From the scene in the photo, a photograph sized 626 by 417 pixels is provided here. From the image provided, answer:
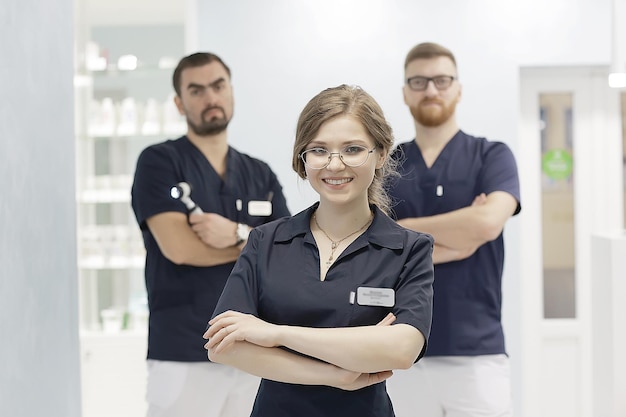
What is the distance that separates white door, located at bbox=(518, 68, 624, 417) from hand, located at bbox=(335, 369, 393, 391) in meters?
3.13

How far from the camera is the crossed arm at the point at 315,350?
1814 mm

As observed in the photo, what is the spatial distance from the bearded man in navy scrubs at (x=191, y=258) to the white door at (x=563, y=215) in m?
2.20

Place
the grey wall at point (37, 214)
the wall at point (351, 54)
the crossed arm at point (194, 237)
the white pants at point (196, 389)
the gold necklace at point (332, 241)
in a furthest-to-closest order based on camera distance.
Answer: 1. the wall at point (351, 54)
2. the white pants at point (196, 389)
3. the crossed arm at point (194, 237)
4. the grey wall at point (37, 214)
5. the gold necklace at point (332, 241)

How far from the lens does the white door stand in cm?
485

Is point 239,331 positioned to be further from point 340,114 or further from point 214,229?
point 214,229

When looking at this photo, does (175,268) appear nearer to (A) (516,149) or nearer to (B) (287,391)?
(B) (287,391)

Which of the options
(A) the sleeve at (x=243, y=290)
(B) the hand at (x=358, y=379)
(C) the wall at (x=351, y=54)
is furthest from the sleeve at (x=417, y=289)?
(C) the wall at (x=351, y=54)

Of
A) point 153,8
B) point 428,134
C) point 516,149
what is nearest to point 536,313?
point 516,149

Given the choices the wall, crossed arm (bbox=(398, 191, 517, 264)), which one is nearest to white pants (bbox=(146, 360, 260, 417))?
crossed arm (bbox=(398, 191, 517, 264))

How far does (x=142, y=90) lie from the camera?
16.1 ft

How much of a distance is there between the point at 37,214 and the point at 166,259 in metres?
0.80

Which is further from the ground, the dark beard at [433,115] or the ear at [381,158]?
the dark beard at [433,115]

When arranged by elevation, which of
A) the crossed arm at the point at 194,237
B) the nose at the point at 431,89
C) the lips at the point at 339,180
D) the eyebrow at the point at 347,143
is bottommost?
the crossed arm at the point at 194,237

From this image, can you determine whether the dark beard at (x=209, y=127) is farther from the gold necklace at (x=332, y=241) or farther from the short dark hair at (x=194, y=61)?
the gold necklace at (x=332, y=241)
